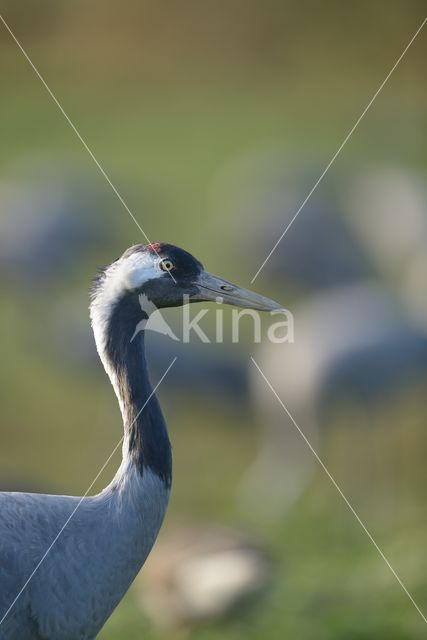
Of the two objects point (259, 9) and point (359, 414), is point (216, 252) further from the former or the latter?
point (259, 9)

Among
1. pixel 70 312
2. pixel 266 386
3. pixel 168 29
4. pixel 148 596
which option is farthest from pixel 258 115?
pixel 148 596

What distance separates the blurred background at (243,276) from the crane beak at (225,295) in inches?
56.6

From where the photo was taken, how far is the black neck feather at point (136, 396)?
4184mm

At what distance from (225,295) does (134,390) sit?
47 cm

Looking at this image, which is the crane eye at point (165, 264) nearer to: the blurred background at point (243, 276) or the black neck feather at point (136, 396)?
the black neck feather at point (136, 396)

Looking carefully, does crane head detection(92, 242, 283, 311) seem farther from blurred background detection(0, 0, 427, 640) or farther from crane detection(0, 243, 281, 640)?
blurred background detection(0, 0, 427, 640)

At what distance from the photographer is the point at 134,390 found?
4.24 meters

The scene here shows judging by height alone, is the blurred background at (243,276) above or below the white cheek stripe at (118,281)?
below

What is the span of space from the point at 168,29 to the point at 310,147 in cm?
617

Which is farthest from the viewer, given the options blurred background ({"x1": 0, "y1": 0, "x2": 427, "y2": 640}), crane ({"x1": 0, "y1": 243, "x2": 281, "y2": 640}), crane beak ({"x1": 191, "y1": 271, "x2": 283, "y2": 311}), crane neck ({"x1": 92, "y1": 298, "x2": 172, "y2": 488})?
blurred background ({"x1": 0, "y1": 0, "x2": 427, "y2": 640})

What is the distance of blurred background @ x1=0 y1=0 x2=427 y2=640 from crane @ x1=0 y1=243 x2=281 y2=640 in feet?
3.99

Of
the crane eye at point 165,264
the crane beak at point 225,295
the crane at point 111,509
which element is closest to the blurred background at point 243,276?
the crane at point 111,509

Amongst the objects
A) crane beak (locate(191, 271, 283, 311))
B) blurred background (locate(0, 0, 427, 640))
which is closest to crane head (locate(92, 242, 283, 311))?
crane beak (locate(191, 271, 283, 311))

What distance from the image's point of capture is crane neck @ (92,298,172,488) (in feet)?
13.7
